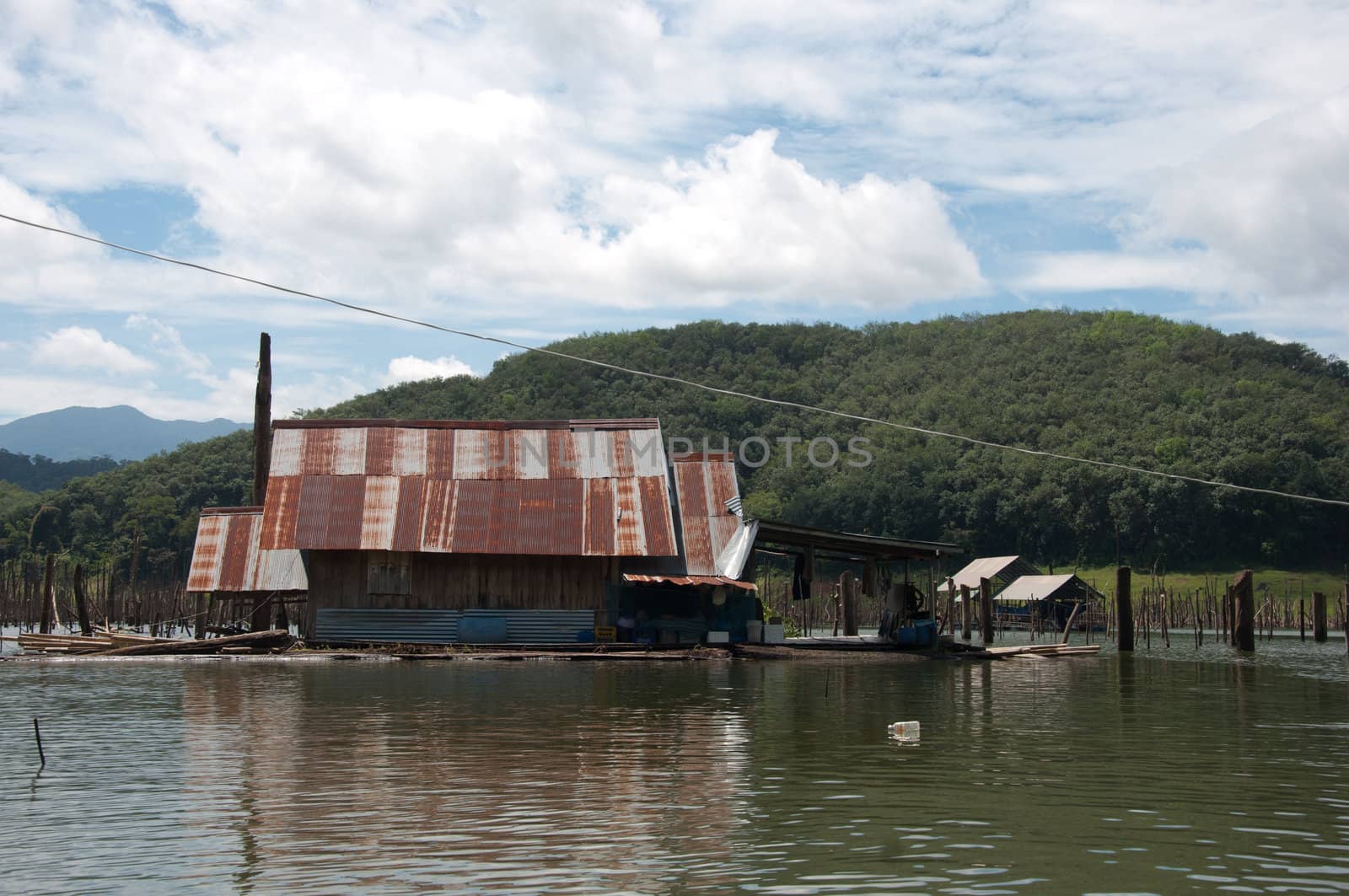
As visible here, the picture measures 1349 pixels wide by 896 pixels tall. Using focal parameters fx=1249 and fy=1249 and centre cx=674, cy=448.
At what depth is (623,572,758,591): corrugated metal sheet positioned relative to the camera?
32.6m

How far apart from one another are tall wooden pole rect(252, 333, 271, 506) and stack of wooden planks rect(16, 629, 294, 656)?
582cm

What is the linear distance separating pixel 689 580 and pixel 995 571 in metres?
36.7

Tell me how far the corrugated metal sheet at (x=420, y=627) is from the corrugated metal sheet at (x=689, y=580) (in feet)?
7.86

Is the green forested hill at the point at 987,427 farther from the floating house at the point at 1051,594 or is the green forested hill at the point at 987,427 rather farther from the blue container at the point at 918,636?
the blue container at the point at 918,636

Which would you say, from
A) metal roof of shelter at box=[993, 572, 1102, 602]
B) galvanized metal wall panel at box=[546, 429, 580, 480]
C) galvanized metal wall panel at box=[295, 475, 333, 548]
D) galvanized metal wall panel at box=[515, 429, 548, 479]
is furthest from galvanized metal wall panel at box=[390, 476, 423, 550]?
metal roof of shelter at box=[993, 572, 1102, 602]

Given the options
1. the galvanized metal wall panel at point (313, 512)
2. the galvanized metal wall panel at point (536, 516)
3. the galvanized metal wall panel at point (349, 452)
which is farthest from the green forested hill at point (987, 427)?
the galvanized metal wall panel at point (536, 516)

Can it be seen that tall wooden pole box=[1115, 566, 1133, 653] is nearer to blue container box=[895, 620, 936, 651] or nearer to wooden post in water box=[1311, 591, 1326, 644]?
blue container box=[895, 620, 936, 651]

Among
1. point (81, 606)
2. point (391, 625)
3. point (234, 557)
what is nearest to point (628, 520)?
point (391, 625)

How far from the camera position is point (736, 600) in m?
35.5

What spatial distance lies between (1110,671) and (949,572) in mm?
61297

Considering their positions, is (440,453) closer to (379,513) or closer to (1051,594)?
(379,513)

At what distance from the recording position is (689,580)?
108 feet

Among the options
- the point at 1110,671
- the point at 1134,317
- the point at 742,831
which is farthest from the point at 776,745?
the point at 1134,317

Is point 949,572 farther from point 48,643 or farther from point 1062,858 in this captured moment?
point 1062,858
